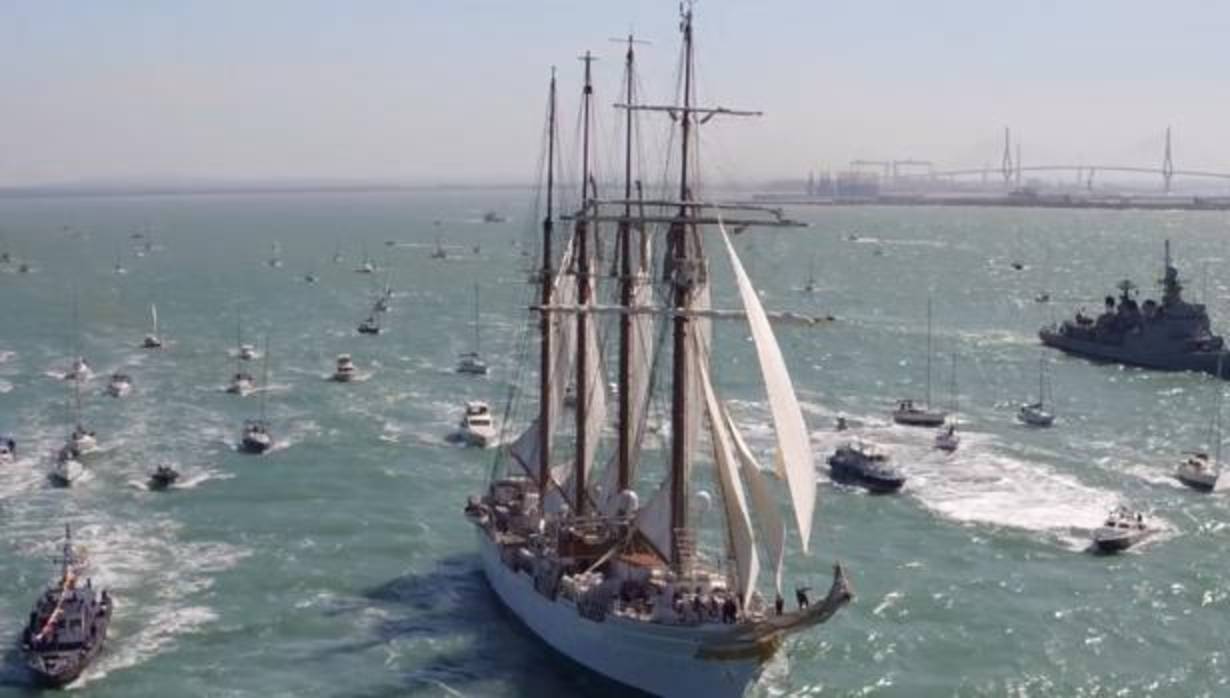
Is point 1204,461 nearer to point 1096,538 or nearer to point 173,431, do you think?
point 1096,538

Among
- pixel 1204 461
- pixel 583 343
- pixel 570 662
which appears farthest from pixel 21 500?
pixel 1204 461

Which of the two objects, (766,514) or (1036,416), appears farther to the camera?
(1036,416)

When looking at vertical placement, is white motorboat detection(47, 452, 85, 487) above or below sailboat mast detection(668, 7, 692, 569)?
below

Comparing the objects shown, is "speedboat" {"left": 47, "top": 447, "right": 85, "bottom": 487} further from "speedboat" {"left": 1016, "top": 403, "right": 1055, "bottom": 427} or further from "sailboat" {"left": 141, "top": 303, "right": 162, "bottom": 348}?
"speedboat" {"left": 1016, "top": 403, "right": 1055, "bottom": 427}

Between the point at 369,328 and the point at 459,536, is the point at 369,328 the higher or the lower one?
the higher one

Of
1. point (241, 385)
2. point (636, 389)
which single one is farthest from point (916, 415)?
point (241, 385)

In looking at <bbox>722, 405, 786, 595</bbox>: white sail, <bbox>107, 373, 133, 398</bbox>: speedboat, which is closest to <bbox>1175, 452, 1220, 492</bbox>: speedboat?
<bbox>722, 405, 786, 595</bbox>: white sail

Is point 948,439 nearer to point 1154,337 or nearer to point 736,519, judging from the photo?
point 736,519
